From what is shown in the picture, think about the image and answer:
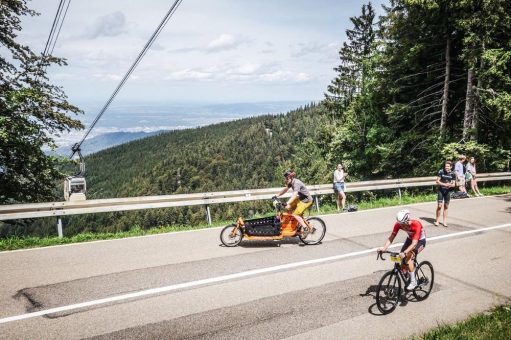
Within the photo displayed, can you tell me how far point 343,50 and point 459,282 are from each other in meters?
31.1

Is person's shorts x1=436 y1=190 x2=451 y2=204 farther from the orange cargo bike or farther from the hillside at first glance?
the hillside

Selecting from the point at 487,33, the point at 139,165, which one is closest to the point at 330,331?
the point at 487,33

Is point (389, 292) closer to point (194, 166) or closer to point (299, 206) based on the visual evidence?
point (299, 206)

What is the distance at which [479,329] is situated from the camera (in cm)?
532

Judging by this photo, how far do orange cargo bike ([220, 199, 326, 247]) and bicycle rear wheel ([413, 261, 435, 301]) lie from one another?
3.37m

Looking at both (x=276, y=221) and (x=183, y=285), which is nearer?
(x=183, y=285)

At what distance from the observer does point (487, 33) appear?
17.0 metres

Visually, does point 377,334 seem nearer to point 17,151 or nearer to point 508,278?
point 508,278

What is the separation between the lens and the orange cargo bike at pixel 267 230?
379 inches

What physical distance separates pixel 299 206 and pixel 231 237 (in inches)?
81.4

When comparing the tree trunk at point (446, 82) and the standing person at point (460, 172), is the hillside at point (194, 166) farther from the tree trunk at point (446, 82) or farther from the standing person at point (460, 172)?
the standing person at point (460, 172)

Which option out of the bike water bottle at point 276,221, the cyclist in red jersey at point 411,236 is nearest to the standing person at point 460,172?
the bike water bottle at point 276,221

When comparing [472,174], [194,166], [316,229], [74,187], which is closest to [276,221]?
[316,229]

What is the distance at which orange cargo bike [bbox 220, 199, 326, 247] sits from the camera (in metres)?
9.62
